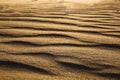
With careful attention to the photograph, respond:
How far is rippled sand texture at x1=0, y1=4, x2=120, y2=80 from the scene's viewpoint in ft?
3.24

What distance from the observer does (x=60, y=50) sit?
4.05ft

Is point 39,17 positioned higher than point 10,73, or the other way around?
point 39,17

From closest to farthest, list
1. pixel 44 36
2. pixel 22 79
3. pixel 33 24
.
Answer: pixel 22 79, pixel 44 36, pixel 33 24

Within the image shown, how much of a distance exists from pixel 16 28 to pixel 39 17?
497 millimetres

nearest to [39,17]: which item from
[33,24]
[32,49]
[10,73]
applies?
[33,24]

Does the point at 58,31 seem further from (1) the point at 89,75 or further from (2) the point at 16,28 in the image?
(1) the point at 89,75

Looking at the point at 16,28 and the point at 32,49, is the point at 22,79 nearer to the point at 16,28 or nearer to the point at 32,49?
the point at 32,49

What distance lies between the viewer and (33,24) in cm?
187

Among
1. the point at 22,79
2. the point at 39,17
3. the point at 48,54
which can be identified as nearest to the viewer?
the point at 22,79

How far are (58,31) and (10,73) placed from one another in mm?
727

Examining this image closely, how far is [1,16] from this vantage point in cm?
226

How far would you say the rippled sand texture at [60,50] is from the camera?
988 mm

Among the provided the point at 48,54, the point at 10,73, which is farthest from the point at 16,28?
the point at 10,73

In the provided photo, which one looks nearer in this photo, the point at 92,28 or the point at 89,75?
the point at 89,75
